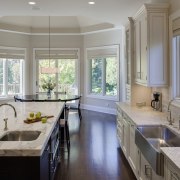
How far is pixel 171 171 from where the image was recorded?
6.90 ft

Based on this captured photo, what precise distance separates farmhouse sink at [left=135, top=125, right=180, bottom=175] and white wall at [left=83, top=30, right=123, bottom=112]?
6.05 meters

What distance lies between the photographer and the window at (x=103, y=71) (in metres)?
9.49

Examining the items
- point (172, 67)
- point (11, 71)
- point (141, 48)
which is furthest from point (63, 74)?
point (172, 67)

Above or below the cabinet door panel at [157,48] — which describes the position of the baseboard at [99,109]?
below

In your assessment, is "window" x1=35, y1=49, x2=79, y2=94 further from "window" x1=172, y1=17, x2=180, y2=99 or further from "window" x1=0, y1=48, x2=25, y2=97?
"window" x1=172, y1=17, x2=180, y2=99

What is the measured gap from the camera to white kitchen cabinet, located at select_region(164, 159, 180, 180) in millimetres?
1971

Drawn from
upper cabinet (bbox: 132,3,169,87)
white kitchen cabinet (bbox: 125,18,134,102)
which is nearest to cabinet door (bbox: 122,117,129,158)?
upper cabinet (bbox: 132,3,169,87)

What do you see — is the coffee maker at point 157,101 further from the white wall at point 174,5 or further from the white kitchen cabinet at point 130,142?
the white wall at point 174,5

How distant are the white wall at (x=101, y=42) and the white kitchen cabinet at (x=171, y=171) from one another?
7199 mm

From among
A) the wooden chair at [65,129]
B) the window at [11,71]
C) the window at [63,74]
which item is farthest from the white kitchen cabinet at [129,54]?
the window at [11,71]

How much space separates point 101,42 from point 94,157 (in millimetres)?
5844

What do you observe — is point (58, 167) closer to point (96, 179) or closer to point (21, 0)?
point (96, 179)

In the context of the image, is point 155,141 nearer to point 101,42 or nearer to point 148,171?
point 148,171

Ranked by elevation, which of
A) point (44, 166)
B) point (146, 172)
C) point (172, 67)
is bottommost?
point (146, 172)
